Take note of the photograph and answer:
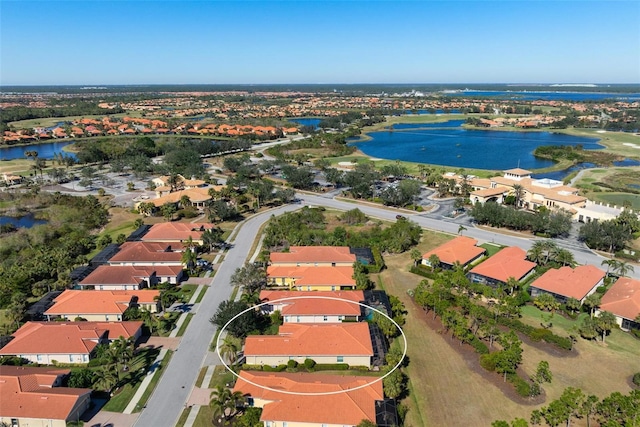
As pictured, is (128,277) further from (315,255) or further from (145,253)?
(315,255)

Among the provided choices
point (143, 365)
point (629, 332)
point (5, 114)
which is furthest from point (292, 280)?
point (5, 114)

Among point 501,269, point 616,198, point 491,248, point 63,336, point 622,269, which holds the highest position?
point 622,269

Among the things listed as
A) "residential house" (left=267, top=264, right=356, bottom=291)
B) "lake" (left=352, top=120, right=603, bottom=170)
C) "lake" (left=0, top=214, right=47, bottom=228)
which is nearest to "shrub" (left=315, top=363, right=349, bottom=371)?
"residential house" (left=267, top=264, right=356, bottom=291)

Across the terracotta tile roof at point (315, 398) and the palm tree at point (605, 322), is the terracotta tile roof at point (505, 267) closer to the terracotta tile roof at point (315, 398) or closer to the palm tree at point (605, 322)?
the palm tree at point (605, 322)

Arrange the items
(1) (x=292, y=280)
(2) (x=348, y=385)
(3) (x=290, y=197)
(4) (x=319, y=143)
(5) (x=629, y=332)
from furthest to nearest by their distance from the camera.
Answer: (4) (x=319, y=143) < (3) (x=290, y=197) < (1) (x=292, y=280) < (5) (x=629, y=332) < (2) (x=348, y=385)

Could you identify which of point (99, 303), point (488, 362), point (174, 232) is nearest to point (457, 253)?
point (488, 362)

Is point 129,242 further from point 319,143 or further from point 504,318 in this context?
point 319,143

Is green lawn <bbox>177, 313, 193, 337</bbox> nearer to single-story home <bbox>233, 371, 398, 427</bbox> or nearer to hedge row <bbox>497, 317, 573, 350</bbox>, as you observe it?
single-story home <bbox>233, 371, 398, 427</bbox>
